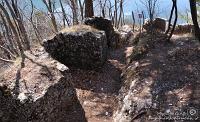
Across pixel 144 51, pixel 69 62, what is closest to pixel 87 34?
pixel 69 62

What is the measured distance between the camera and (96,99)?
926cm

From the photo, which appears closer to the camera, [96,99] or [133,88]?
[133,88]

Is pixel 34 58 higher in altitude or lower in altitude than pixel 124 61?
higher

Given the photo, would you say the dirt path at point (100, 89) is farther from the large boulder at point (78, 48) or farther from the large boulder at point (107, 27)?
the large boulder at point (107, 27)

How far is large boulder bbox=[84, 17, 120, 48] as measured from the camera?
43.9 feet

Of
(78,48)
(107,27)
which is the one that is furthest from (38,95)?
(107,27)

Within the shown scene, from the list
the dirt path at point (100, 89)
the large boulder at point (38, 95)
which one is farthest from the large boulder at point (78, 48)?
the large boulder at point (38, 95)

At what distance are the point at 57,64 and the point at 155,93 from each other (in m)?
2.56

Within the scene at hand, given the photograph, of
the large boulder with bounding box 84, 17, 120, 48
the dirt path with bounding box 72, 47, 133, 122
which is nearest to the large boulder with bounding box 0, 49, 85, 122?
the dirt path with bounding box 72, 47, 133, 122

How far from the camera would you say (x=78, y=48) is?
10930mm

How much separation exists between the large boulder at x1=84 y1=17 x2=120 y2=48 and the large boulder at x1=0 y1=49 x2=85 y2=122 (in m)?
4.99

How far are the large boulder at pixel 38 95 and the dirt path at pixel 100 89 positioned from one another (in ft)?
1.77

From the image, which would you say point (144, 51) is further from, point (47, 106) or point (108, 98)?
point (47, 106)

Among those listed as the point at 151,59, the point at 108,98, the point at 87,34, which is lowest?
the point at 108,98
